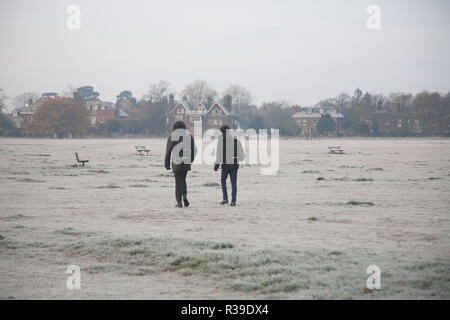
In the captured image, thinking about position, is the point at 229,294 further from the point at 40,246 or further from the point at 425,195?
the point at 425,195

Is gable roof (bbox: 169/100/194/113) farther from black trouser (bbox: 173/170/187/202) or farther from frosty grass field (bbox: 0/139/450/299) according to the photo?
black trouser (bbox: 173/170/187/202)

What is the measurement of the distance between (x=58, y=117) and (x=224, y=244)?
299 ft

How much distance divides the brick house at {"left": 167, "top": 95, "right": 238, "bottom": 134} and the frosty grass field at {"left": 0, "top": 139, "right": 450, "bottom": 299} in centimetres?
9824

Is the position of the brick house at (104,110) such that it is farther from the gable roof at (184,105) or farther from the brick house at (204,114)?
the gable roof at (184,105)

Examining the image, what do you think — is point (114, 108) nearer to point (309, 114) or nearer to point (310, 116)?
point (309, 114)

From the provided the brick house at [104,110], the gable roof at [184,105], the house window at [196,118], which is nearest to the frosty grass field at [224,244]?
the gable roof at [184,105]

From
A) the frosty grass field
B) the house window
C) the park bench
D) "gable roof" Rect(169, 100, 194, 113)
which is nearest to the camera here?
the frosty grass field

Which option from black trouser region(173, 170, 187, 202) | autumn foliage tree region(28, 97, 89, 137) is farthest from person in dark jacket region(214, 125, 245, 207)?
autumn foliage tree region(28, 97, 89, 137)

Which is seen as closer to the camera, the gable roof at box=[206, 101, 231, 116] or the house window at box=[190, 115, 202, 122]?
the gable roof at box=[206, 101, 231, 116]

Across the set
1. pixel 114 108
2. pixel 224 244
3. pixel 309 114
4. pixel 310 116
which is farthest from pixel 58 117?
pixel 224 244

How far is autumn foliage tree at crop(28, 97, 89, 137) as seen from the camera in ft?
310

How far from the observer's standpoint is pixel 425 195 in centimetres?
1666

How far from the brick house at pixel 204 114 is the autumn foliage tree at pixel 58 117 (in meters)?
23.8
